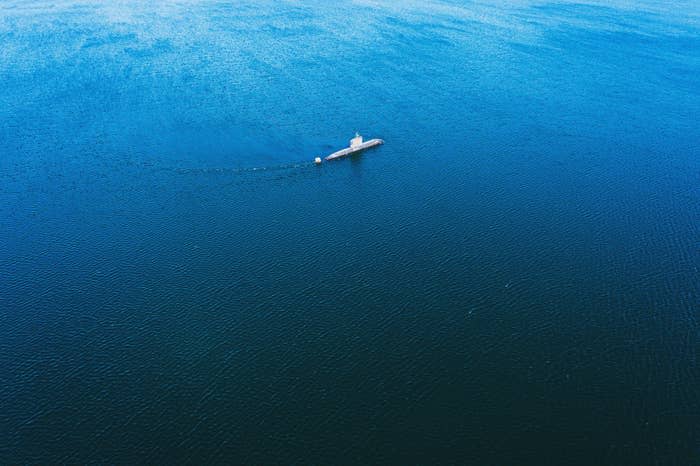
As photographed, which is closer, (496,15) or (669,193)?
(669,193)

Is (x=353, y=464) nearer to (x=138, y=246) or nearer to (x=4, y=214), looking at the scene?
(x=138, y=246)

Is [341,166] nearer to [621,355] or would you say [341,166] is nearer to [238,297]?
[238,297]

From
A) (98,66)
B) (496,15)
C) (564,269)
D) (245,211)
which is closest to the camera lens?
(564,269)

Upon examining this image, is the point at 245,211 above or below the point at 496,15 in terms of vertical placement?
below

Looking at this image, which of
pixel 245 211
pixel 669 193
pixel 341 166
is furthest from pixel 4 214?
pixel 669 193

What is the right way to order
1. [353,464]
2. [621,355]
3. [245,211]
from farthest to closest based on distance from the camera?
1. [245,211]
2. [621,355]
3. [353,464]

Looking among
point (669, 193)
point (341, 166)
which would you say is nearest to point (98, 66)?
point (341, 166)
